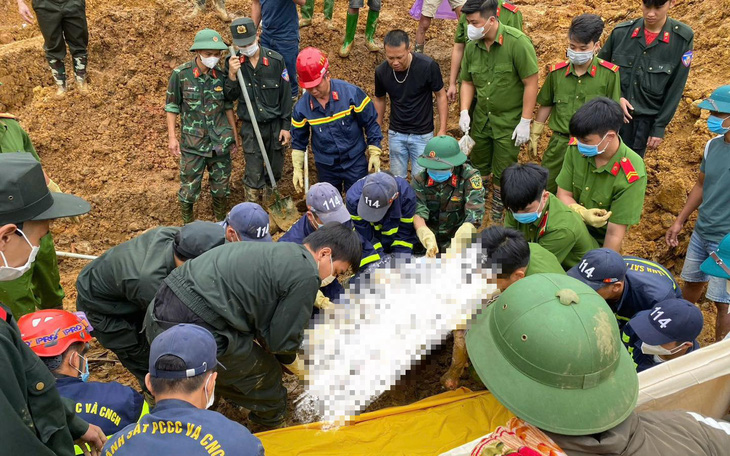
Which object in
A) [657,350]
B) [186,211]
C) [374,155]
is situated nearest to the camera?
[657,350]

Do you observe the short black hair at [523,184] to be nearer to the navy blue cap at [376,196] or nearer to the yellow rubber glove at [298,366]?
the navy blue cap at [376,196]

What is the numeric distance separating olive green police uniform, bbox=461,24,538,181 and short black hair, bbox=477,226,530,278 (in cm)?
209

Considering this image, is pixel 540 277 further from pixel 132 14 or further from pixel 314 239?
pixel 132 14

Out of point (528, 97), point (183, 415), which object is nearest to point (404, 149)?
point (528, 97)

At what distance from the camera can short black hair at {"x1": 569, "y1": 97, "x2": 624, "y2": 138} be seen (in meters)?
3.21

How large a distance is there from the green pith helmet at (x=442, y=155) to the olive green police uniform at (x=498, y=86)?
3.62ft

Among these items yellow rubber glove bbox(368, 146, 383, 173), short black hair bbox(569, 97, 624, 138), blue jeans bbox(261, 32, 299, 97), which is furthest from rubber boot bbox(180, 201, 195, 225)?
short black hair bbox(569, 97, 624, 138)

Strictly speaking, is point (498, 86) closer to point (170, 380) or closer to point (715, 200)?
point (715, 200)

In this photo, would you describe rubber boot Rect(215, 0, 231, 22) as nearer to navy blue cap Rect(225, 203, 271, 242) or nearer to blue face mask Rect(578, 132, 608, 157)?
navy blue cap Rect(225, 203, 271, 242)

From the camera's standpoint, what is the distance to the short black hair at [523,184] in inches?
119

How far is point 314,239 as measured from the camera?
2787mm

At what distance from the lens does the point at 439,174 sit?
149 inches

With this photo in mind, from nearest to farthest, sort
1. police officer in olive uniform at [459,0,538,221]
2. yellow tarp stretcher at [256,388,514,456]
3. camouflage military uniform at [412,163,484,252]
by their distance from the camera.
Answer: yellow tarp stretcher at [256,388,514,456] < camouflage military uniform at [412,163,484,252] < police officer in olive uniform at [459,0,538,221]

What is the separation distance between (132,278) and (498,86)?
3.36 meters
